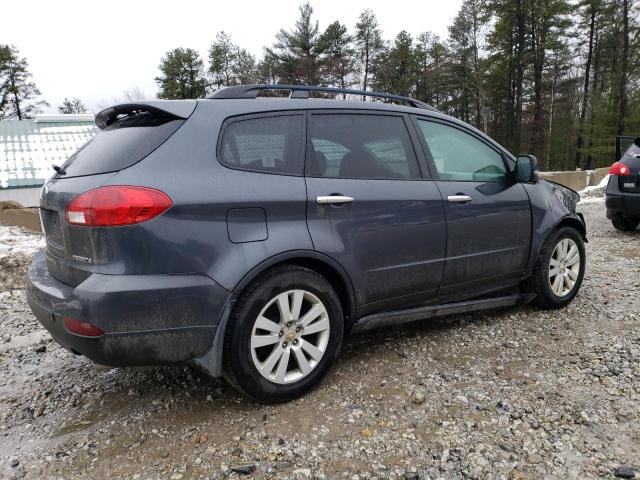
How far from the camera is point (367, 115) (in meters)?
3.19

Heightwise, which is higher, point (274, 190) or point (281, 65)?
point (281, 65)

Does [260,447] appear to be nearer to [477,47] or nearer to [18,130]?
[18,130]

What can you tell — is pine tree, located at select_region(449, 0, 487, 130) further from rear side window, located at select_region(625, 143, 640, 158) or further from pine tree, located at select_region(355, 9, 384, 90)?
rear side window, located at select_region(625, 143, 640, 158)

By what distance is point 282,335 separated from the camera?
2.62 meters

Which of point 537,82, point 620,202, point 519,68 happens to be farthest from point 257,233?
point 537,82

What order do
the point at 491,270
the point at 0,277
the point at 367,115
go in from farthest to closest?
the point at 0,277
the point at 491,270
the point at 367,115

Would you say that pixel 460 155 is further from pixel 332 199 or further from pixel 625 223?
pixel 625 223

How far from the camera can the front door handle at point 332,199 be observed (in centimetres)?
274

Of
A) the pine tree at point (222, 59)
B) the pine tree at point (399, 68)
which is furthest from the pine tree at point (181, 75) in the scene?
the pine tree at point (399, 68)

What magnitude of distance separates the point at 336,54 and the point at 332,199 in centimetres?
3807

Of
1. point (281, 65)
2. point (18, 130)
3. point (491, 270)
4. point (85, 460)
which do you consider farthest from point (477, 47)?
point (85, 460)

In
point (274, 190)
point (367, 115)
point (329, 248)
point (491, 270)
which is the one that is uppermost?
point (367, 115)

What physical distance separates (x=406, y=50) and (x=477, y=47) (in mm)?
6056

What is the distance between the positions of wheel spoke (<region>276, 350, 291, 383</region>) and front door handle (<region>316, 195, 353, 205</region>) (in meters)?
0.87
